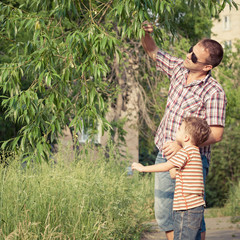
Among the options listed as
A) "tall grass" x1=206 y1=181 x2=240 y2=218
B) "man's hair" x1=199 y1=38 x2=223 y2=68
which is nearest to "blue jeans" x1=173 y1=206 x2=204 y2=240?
"man's hair" x1=199 y1=38 x2=223 y2=68

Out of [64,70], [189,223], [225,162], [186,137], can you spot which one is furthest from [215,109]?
[225,162]

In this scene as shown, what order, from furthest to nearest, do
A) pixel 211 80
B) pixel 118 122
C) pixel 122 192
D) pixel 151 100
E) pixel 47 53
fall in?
pixel 151 100 → pixel 118 122 → pixel 122 192 → pixel 47 53 → pixel 211 80

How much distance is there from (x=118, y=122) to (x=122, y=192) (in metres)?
6.20

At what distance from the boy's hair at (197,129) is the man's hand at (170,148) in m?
0.15

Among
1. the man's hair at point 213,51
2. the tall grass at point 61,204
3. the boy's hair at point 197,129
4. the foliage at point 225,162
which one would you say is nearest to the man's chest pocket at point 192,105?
the boy's hair at point 197,129

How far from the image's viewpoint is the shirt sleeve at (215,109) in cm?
372

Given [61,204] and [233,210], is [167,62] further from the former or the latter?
[233,210]

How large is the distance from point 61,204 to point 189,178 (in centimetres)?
165

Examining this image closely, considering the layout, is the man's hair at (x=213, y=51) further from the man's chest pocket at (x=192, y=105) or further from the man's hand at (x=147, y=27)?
the man's hand at (x=147, y=27)

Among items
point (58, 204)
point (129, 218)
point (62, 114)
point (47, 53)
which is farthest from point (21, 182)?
point (129, 218)

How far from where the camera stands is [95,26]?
4.60 meters

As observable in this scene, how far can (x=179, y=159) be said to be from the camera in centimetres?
355

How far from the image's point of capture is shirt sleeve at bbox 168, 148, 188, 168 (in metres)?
3.54

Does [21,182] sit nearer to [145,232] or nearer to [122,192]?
[122,192]
